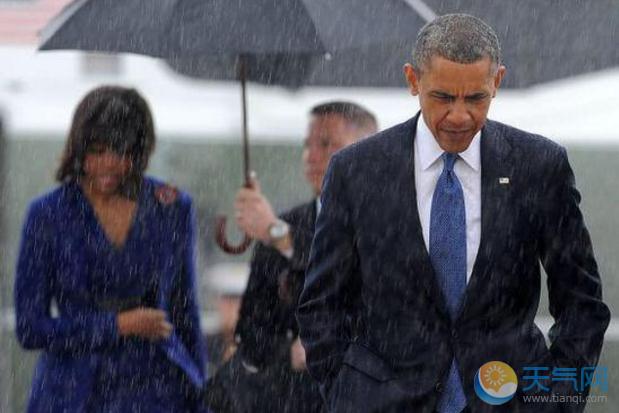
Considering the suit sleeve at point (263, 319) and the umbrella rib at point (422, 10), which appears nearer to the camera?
the umbrella rib at point (422, 10)

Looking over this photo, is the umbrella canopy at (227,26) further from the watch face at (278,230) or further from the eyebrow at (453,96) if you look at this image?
the eyebrow at (453,96)

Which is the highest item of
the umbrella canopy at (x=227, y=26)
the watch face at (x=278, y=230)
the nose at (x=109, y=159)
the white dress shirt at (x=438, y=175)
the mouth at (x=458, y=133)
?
the umbrella canopy at (x=227, y=26)

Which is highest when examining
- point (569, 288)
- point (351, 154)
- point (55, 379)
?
point (351, 154)

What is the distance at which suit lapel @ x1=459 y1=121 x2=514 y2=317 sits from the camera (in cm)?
381

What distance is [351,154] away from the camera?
13.1 ft

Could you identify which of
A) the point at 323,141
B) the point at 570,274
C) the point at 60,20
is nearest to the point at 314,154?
the point at 323,141

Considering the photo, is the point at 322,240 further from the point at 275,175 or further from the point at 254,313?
the point at 275,175

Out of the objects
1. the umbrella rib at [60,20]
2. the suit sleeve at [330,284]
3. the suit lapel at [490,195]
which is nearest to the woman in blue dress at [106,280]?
the umbrella rib at [60,20]

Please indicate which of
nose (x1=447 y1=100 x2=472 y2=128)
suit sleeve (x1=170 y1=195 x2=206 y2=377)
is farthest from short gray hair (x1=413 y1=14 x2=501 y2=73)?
suit sleeve (x1=170 y1=195 x2=206 y2=377)

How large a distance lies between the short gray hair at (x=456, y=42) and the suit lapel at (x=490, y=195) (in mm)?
221

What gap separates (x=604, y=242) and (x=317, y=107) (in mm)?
3916

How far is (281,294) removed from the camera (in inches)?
231

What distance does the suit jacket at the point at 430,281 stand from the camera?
3844 mm

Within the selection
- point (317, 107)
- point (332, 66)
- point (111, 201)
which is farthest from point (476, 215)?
point (332, 66)
